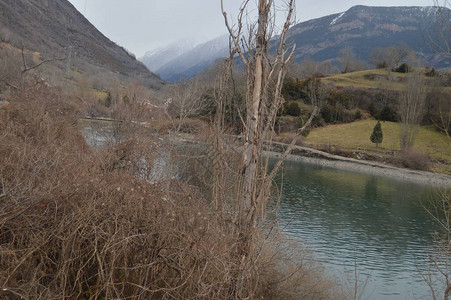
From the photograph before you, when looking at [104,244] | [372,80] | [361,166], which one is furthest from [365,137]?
[104,244]

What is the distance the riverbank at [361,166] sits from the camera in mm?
31328

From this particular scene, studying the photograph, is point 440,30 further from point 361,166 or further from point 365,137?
point 365,137

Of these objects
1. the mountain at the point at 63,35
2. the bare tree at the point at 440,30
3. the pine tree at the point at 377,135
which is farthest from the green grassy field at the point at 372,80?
the bare tree at the point at 440,30

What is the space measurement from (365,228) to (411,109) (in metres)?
28.4

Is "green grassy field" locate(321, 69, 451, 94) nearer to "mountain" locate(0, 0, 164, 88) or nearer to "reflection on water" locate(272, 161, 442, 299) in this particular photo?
"reflection on water" locate(272, 161, 442, 299)

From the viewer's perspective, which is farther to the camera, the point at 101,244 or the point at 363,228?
the point at 363,228

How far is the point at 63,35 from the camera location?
13475cm

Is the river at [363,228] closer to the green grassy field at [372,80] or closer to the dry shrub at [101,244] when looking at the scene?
the dry shrub at [101,244]

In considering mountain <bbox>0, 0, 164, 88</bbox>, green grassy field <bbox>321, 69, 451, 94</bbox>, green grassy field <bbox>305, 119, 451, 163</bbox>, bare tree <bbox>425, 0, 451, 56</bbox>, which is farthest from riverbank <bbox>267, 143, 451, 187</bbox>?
mountain <bbox>0, 0, 164, 88</bbox>

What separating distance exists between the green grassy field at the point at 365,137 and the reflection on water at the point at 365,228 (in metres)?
14.1

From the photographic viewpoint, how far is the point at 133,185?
15.9 ft

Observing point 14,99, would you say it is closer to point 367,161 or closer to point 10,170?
point 10,170

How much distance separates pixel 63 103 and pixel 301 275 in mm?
11600

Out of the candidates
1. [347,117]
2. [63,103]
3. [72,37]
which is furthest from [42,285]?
[72,37]
